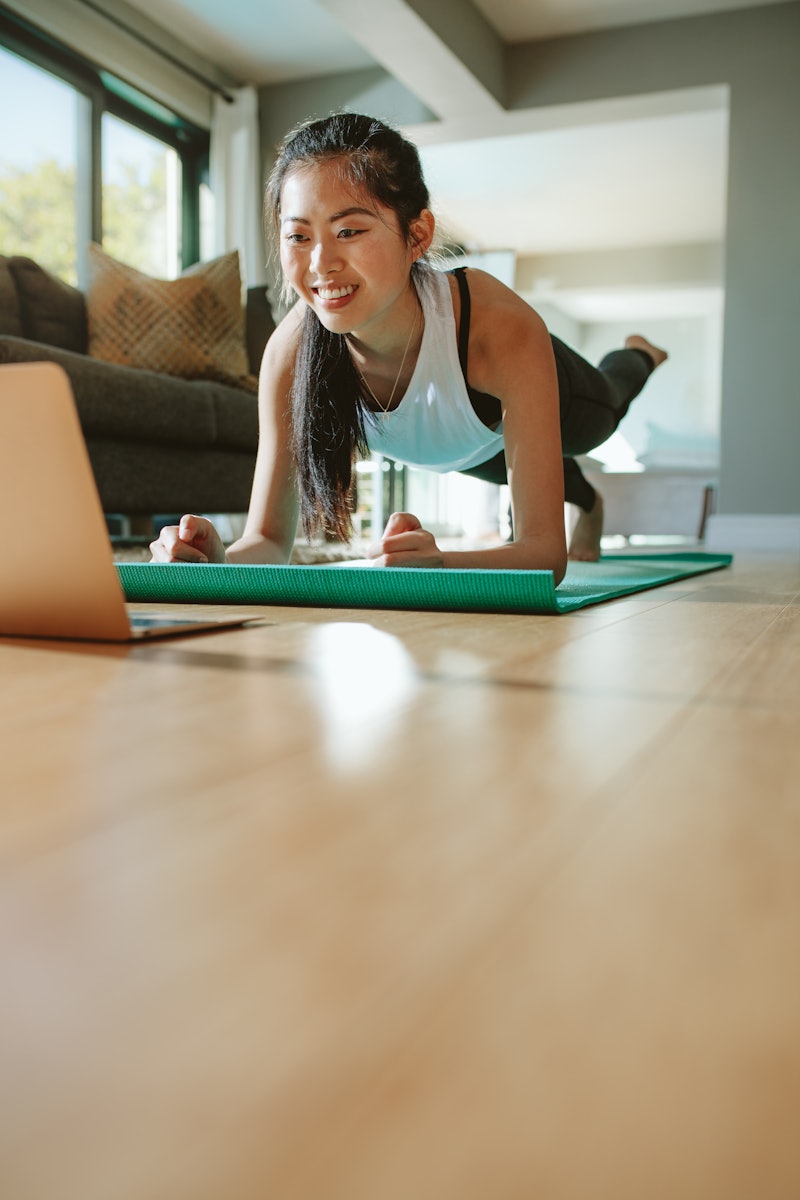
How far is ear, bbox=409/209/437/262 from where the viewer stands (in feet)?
4.66

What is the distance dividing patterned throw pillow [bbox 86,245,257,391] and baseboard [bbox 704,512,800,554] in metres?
2.26

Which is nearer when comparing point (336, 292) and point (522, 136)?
point (336, 292)

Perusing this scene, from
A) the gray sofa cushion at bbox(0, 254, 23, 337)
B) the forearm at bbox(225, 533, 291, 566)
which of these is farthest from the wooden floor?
the gray sofa cushion at bbox(0, 254, 23, 337)

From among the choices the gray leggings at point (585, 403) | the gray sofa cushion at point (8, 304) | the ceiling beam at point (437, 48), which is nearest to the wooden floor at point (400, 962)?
the gray leggings at point (585, 403)

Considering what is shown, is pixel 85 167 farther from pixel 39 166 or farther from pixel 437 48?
pixel 437 48

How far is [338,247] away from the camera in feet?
4.28

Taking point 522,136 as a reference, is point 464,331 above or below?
below

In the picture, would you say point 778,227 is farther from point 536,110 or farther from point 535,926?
point 535,926

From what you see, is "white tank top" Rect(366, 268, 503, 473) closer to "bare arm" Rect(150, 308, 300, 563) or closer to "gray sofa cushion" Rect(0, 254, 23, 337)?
"bare arm" Rect(150, 308, 300, 563)

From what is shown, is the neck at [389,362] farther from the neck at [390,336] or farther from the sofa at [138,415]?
the sofa at [138,415]

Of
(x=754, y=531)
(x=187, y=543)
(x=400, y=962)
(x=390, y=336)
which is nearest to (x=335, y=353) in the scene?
(x=390, y=336)

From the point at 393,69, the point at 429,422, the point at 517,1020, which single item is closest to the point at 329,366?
the point at 429,422

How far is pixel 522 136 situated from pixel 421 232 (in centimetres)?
512

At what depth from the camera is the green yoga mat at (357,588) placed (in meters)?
0.95
